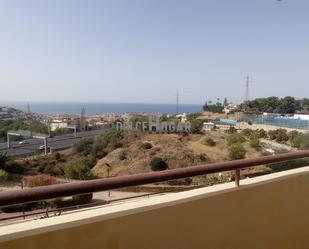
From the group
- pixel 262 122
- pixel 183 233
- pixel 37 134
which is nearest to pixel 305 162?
pixel 183 233

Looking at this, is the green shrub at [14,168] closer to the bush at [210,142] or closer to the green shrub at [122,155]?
the green shrub at [122,155]

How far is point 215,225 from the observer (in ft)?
6.18

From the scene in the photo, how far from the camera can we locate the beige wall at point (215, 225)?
57.6 inches

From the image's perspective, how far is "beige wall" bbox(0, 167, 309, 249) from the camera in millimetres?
1462

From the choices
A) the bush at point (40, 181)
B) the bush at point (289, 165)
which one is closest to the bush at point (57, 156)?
Answer: the bush at point (40, 181)

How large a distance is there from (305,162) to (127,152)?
31.5m

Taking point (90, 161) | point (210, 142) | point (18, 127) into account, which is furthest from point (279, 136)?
point (18, 127)

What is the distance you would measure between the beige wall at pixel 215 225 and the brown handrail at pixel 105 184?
16cm

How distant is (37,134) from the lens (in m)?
48.7

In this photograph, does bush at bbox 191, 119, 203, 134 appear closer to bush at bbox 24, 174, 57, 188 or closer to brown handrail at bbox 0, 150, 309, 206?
bush at bbox 24, 174, 57, 188

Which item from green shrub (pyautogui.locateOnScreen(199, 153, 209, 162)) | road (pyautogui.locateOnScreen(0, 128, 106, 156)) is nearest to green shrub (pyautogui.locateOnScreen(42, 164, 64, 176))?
road (pyautogui.locateOnScreen(0, 128, 106, 156))

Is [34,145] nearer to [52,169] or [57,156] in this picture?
[57,156]

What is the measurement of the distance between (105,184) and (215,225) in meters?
0.74

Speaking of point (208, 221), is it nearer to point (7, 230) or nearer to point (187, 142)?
point (7, 230)
